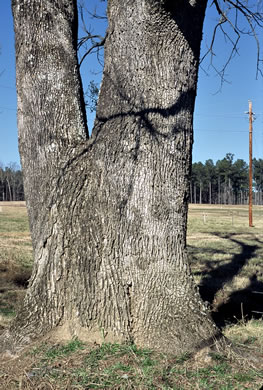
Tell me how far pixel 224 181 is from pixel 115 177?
114 meters

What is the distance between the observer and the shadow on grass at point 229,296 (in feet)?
18.9

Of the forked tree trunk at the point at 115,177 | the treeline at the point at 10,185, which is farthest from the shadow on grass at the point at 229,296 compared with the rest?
the treeline at the point at 10,185

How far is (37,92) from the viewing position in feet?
12.4

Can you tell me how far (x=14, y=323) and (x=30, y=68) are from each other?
2.41 metres

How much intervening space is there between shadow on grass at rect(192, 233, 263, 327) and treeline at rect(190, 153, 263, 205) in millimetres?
99417

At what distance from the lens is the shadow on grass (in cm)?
575

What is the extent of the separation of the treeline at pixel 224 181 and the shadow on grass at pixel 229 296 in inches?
3914

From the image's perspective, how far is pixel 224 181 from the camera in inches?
4483

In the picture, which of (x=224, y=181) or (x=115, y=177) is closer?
(x=115, y=177)

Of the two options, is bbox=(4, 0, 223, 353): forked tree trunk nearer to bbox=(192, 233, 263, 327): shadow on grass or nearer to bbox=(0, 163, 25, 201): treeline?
bbox=(192, 233, 263, 327): shadow on grass

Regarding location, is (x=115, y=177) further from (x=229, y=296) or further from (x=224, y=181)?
(x=224, y=181)

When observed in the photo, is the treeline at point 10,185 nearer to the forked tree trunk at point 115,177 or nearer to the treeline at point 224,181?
the treeline at point 224,181

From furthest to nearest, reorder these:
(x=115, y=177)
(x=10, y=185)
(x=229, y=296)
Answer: (x=10, y=185)
(x=229, y=296)
(x=115, y=177)

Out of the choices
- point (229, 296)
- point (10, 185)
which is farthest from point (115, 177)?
point (10, 185)
